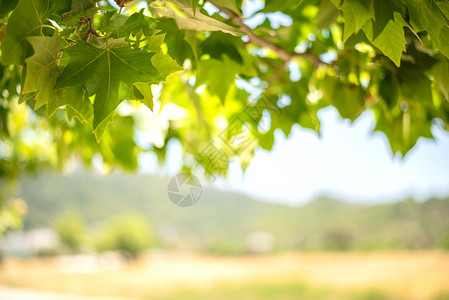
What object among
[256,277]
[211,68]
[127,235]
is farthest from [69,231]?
[211,68]

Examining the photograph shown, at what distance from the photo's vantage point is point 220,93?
38 cm

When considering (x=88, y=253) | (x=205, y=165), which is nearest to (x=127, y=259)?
(x=88, y=253)

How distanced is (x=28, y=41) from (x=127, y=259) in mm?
3938

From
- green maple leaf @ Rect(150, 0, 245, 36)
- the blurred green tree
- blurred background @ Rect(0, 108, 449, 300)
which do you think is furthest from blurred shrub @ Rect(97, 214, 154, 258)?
green maple leaf @ Rect(150, 0, 245, 36)

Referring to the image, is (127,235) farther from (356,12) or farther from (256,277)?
(356,12)

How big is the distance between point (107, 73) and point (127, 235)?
397 centimetres

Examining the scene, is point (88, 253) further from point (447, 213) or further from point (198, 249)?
point (447, 213)

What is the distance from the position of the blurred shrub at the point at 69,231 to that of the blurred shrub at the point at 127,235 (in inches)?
8.6

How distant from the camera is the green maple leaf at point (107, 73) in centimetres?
21

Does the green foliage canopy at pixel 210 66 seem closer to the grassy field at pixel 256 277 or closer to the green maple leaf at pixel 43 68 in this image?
the green maple leaf at pixel 43 68

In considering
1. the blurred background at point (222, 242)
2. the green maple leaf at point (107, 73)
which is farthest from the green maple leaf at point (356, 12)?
the blurred background at point (222, 242)

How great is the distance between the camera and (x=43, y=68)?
21cm

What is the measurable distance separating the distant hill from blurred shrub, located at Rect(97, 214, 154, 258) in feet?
0.30

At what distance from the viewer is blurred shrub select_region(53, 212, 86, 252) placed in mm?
3727
